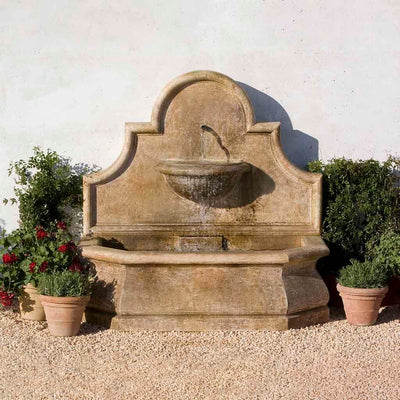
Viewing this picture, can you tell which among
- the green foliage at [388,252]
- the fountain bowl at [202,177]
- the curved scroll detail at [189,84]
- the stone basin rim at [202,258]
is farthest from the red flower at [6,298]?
the green foliage at [388,252]

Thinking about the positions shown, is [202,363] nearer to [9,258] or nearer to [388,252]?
[9,258]

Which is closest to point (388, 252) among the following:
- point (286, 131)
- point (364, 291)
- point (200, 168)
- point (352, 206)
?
point (352, 206)

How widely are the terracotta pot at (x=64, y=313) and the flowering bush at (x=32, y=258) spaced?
Answer: 0.34m

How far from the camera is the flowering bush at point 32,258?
823 centimetres

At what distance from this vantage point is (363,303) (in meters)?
8.25

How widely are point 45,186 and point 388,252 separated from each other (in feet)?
Answer: 10.9

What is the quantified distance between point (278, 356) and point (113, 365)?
4.24 feet

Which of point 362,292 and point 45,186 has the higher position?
point 45,186

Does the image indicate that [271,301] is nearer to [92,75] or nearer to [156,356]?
[156,356]

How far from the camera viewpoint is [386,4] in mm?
9148

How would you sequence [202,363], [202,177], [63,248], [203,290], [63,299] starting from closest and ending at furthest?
[202,363]
[63,299]
[203,290]
[63,248]
[202,177]

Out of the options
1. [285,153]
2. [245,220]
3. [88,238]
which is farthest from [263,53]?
[88,238]

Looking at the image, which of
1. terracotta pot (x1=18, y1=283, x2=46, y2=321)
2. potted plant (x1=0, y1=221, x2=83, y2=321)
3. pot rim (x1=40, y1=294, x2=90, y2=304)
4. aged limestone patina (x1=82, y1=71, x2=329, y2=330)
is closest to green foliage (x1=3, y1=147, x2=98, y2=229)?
aged limestone patina (x1=82, y1=71, x2=329, y2=330)

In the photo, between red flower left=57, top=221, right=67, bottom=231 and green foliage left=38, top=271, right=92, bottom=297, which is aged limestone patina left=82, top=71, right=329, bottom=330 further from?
green foliage left=38, top=271, right=92, bottom=297
